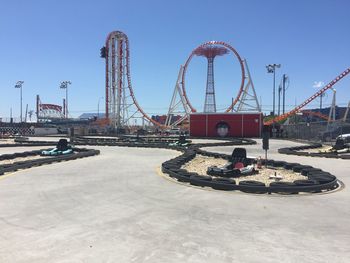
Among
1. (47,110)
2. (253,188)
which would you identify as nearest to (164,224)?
(253,188)

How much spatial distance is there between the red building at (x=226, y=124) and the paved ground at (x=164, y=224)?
40150mm

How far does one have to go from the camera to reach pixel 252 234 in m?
6.31

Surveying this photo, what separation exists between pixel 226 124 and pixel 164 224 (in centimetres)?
4539

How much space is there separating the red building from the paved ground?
40.2 metres

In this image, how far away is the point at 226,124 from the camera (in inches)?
2030

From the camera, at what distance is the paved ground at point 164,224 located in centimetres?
533

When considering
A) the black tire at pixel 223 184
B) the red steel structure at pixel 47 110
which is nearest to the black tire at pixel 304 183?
the black tire at pixel 223 184

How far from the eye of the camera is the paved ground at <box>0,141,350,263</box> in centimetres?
533

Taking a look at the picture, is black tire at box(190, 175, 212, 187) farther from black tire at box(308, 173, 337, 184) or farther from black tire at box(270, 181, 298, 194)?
black tire at box(308, 173, 337, 184)

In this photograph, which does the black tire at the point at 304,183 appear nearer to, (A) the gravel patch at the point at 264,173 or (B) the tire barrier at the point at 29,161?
Result: (A) the gravel patch at the point at 264,173

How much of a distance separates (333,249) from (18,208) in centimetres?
640

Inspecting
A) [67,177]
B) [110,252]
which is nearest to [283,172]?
[67,177]

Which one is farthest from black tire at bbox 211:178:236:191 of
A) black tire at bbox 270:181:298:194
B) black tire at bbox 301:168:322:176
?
black tire at bbox 301:168:322:176

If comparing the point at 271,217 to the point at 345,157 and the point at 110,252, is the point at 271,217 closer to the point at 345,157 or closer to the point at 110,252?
the point at 110,252
